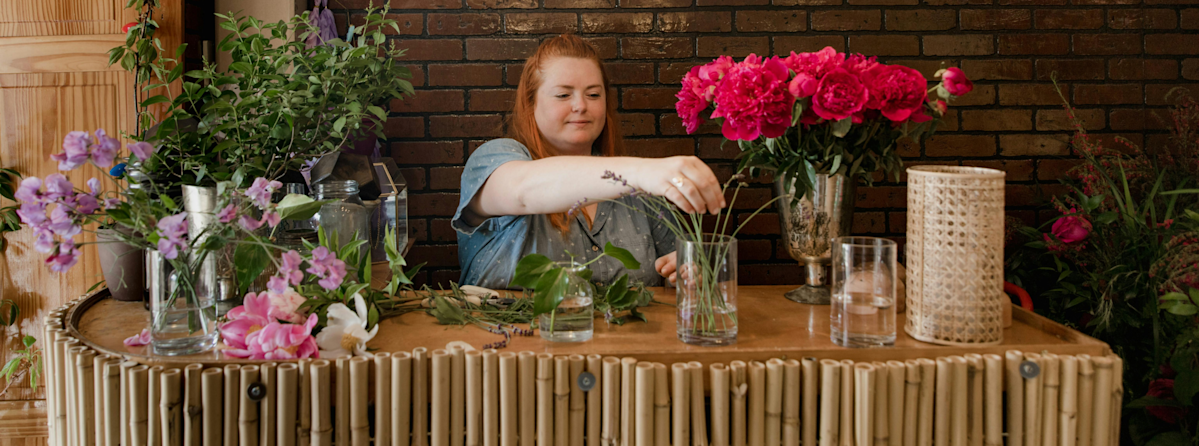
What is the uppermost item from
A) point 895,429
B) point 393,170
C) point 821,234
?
point 393,170

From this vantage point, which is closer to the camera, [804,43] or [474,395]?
[474,395]

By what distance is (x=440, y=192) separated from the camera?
7.29 ft

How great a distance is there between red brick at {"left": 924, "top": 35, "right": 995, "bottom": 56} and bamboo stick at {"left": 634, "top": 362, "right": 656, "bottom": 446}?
5.80ft

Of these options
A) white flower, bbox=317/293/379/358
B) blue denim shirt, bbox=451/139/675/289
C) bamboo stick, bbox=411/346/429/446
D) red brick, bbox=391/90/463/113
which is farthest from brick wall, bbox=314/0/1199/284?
bamboo stick, bbox=411/346/429/446

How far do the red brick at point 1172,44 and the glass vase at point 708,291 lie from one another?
2.05 meters

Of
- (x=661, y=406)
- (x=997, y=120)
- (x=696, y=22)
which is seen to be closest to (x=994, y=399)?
(x=661, y=406)

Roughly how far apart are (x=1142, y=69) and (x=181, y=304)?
2.67m

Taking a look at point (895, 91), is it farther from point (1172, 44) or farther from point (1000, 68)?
point (1172, 44)

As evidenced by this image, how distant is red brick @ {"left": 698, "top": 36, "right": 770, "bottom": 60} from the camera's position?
2.20 m

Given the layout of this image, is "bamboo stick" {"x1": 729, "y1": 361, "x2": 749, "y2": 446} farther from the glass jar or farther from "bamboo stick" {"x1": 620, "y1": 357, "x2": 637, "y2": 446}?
the glass jar

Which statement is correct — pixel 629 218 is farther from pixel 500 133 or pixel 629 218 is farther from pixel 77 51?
pixel 77 51

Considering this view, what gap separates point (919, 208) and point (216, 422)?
38.9 inches

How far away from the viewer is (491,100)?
2195 mm

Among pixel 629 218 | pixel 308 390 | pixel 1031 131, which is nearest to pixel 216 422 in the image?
pixel 308 390
